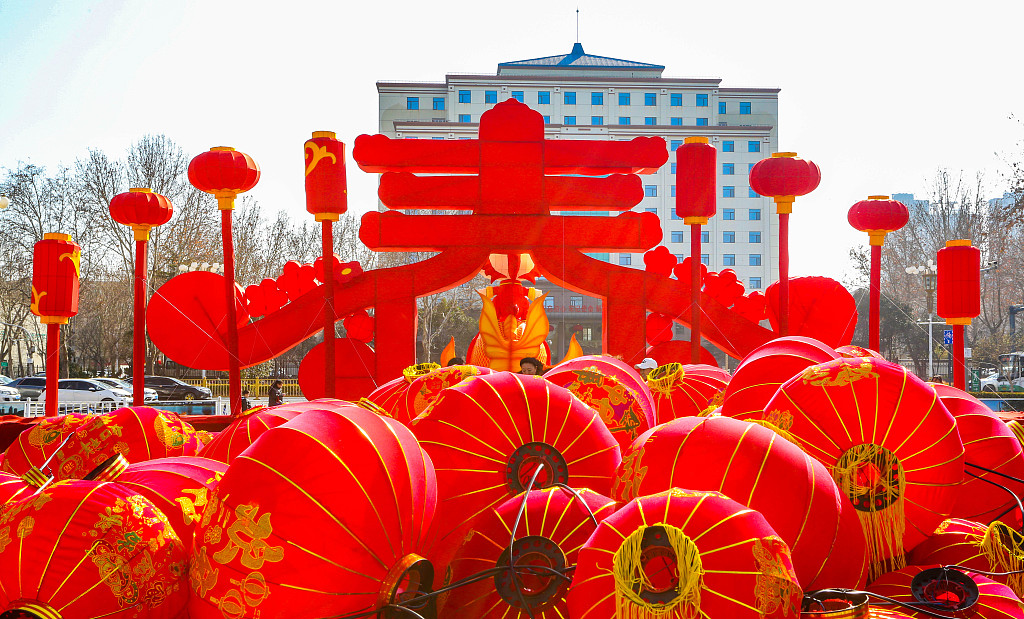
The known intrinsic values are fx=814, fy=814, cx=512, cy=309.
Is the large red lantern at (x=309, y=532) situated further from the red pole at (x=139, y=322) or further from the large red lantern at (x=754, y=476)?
the red pole at (x=139, y=322)

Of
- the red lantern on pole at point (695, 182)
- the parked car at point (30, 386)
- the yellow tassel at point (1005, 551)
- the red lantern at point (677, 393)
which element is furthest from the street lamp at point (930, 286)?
the parked car at point (30, 386)

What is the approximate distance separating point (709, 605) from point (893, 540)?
5.83 ft

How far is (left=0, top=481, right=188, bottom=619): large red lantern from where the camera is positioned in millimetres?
3363

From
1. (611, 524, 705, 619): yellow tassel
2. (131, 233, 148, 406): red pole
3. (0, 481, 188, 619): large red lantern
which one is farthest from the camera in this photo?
(131, 233, 148, 406): red pole

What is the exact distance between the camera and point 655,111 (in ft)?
176

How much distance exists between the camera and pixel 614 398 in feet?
18.3

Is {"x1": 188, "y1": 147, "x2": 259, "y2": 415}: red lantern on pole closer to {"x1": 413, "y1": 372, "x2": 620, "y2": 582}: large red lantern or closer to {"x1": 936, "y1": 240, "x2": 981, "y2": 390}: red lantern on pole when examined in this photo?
{"x1": 413, "y1": 372, "x2": 620, "y2": 582}: large red lantern

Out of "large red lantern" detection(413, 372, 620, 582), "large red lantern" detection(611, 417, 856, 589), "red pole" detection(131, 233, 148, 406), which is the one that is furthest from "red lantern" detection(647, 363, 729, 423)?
"red pole" detection(131, 233, 148, 406)

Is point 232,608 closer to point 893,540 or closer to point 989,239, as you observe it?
point 893,540

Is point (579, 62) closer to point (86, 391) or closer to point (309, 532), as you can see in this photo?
point (86, 391)

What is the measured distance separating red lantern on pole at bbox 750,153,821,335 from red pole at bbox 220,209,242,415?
262 inches

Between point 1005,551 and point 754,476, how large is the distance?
171 centimetres

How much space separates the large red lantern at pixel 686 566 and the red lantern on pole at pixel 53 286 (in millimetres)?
9484

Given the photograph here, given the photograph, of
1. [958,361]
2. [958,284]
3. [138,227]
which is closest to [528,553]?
[958,361]
